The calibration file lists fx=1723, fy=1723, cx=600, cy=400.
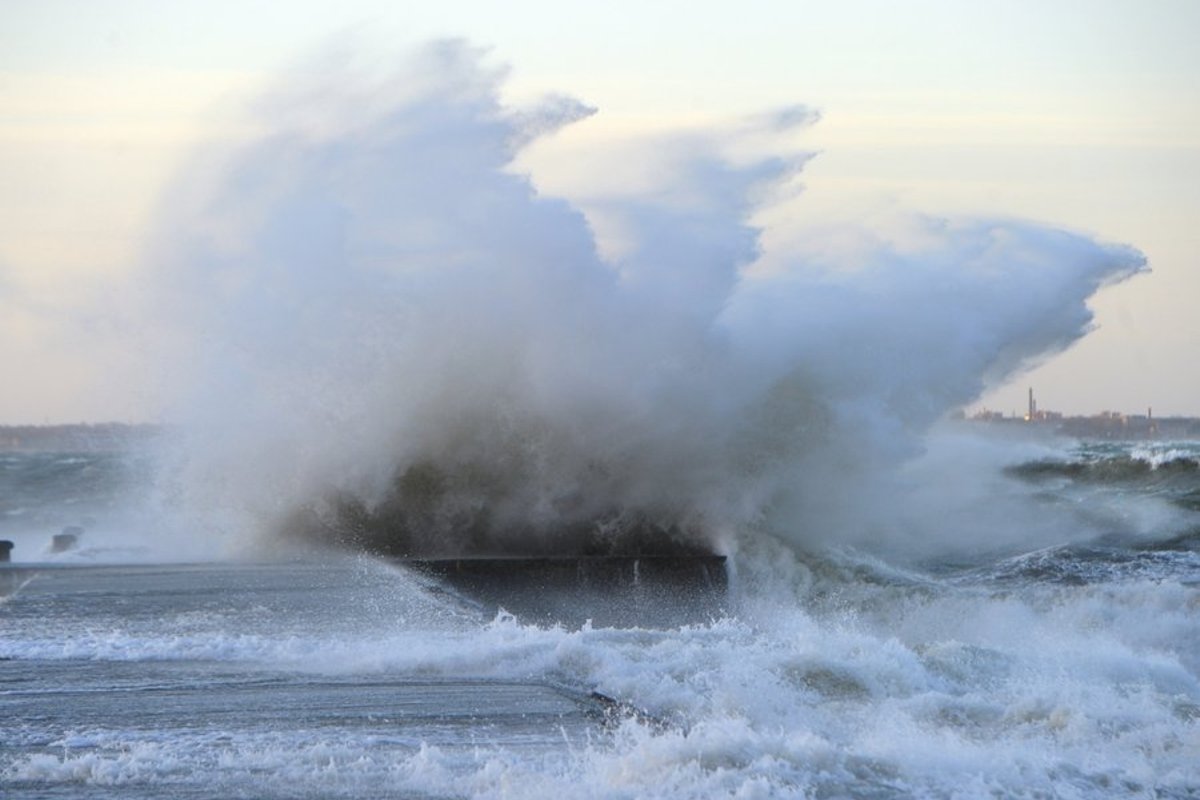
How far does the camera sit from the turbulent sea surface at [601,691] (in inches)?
336

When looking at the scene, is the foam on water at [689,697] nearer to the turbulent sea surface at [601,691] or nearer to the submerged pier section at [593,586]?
the turbulent sea surface at [601,691]

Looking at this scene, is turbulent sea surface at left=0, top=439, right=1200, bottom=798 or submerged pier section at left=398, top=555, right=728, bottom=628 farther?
submerged pier section at left=398, top=555, right=728, bottom=628

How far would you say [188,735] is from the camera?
951cm

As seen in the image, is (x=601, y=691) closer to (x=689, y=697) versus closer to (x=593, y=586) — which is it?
(x=689, y=697)

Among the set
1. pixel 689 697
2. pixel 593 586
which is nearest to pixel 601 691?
pixel 689 697

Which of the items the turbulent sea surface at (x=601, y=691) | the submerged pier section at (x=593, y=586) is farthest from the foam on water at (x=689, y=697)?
the submerged pier section at (x=593, y=586)

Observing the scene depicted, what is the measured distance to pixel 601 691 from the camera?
11031mm

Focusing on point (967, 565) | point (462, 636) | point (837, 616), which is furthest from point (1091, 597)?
point (462, 636)

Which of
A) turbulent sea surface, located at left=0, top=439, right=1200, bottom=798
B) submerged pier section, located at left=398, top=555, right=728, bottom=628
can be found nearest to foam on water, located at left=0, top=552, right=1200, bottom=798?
turbulent sea surface, located at left=0, top=439, right=1200, bottom=798

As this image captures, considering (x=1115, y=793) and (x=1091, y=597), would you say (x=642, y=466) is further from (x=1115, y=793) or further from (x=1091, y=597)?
(x=1115, y=793)

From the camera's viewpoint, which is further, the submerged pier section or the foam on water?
the submerged pier section

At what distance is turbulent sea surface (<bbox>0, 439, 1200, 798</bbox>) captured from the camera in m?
8.55

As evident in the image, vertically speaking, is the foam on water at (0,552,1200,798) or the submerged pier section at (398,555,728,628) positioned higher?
the submerged pier section at (398,555,728,628)

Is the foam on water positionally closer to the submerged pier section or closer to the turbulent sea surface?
the turbulent sea surface
